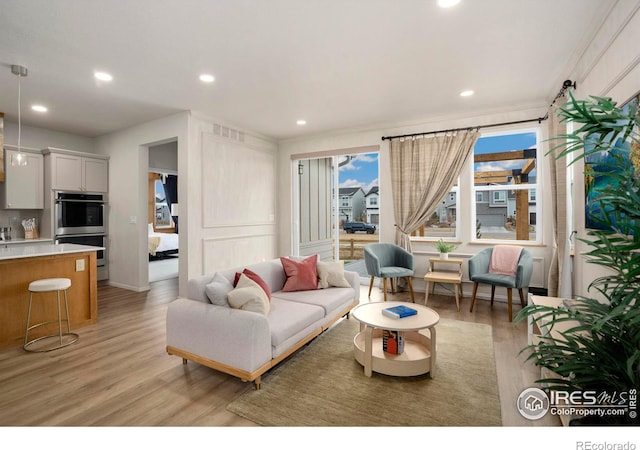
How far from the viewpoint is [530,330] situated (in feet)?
9.29

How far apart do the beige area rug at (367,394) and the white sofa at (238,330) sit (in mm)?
175

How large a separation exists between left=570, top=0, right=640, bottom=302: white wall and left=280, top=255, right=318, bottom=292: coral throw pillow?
256 cm

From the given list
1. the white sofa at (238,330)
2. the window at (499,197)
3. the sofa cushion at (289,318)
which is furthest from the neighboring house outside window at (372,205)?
the sofa cushion at (289,318)

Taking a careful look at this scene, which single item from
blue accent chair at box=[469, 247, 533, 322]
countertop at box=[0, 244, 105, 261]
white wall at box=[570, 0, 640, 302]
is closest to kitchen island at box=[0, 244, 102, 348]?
countertop at box=[0, 244, 105, 261]

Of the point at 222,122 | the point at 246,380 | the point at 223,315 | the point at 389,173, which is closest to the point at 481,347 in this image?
the point at 246,380

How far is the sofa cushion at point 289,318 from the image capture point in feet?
7.87

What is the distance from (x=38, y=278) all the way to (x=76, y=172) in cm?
266

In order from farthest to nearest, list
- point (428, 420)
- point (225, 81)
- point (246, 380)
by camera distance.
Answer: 1. point (225, 81)
2. point (246, 380)
3. point (428, 420)

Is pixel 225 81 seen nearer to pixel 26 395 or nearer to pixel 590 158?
pixel 26 395

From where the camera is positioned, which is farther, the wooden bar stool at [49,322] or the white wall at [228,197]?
the white wall at [228,197]

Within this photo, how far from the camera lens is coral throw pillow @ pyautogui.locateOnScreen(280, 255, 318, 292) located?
11.3ft

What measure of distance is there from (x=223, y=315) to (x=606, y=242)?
2.21 m

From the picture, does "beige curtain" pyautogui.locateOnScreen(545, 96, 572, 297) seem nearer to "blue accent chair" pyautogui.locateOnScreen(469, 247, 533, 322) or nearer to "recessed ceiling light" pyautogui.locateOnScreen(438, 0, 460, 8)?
"blue accent chair" pyautogui.locateOnScreen(469, 247, 533, 322)

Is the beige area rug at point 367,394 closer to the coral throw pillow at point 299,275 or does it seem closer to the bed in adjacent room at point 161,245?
the coral throw pillow at point 299,275
